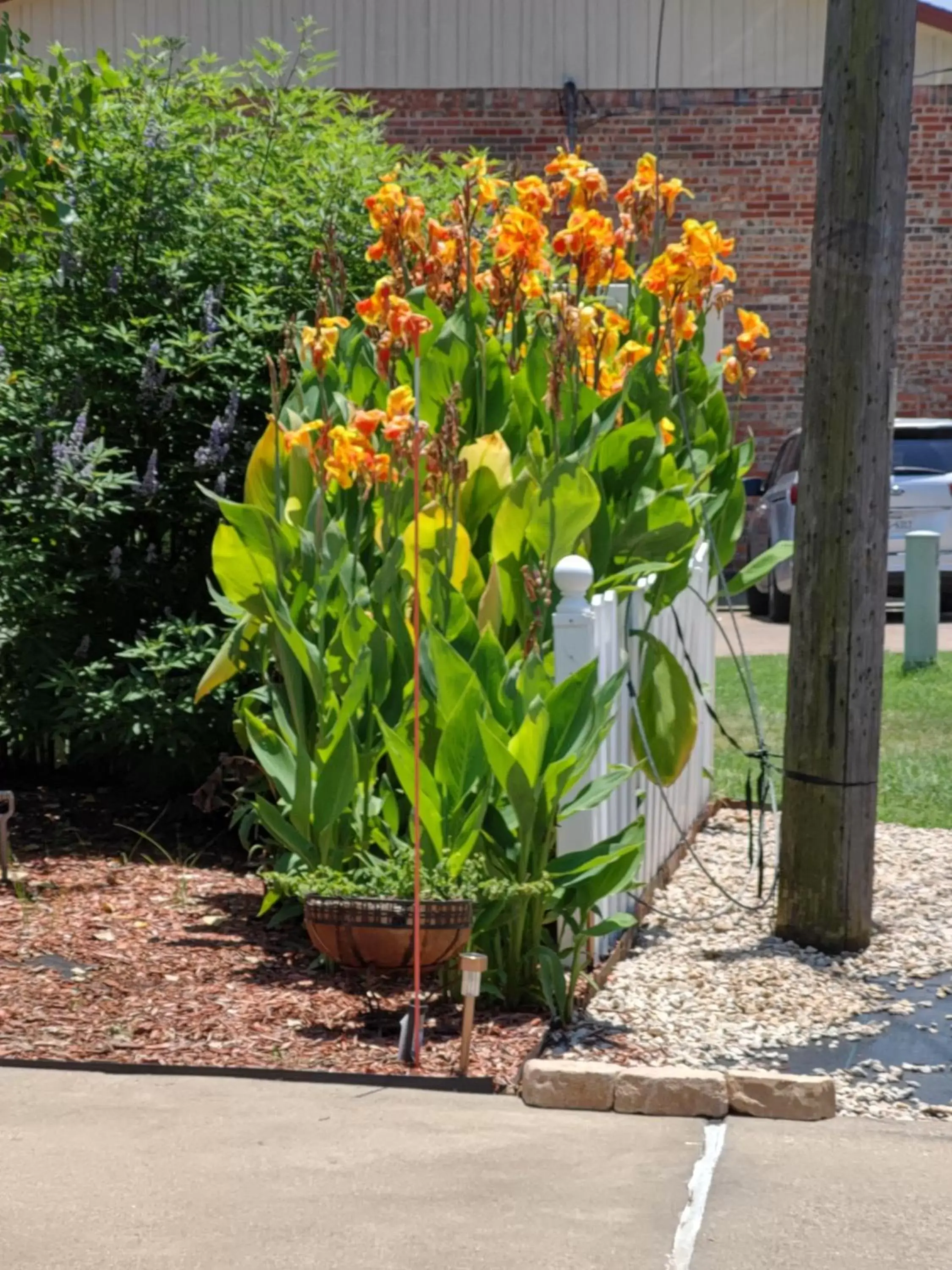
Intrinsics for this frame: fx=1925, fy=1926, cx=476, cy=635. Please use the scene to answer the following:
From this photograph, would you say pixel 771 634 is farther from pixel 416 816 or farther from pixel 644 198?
pixel 416 816

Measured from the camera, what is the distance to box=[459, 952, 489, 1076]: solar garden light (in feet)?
13.5

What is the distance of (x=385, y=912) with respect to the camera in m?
4.56

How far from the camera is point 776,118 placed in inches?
791

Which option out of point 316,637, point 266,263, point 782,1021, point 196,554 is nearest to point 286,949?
point 316,637

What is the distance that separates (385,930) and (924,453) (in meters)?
12.7

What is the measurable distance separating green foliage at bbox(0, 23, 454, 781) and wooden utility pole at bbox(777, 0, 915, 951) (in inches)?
77.7

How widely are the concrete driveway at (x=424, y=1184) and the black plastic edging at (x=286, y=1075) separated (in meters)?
0.03

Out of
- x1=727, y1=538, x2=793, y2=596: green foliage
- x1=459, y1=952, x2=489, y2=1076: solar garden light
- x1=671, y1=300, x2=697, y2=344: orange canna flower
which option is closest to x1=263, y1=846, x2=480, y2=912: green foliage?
x1=459, y1=952, x2=489, y2=1076: solar garden light

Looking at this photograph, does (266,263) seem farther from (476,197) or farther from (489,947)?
(489,947)

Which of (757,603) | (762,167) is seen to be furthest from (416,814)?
(762,167)

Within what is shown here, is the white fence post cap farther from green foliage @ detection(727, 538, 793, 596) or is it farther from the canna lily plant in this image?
green foliage @ detection(727, 538, 793, 596)

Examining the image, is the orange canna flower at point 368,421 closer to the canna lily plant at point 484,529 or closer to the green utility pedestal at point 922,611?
the canna lily plant at point 484,529

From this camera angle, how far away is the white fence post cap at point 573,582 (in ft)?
15.7

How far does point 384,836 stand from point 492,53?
16.7m
